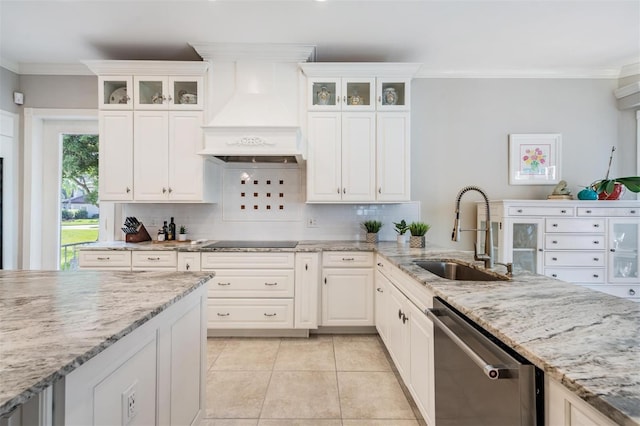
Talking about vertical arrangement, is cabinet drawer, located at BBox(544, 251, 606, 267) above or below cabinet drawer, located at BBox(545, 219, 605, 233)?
below

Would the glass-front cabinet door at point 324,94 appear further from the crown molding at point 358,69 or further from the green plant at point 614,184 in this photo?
the green plant at point 614,184

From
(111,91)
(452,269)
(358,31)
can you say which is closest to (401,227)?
(452,269)

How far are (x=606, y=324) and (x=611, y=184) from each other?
117 inches

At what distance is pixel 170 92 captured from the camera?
3.12 m

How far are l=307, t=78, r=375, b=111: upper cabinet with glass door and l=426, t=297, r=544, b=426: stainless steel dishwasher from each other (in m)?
2.25

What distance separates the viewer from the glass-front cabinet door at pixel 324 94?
3160 mm

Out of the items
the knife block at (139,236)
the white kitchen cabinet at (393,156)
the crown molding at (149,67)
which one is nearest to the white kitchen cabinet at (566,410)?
the white kitchen cabinet at (393,156)

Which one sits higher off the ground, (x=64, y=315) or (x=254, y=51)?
(x=254, y=51)

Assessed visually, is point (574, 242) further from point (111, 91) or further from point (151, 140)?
point (111, 91)

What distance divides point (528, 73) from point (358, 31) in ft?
6.87

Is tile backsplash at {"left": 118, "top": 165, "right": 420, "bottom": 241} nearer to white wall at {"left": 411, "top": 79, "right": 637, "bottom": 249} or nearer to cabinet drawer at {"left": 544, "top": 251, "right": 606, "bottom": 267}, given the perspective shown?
white wall at {"left": 411, "top": 79, "right": 637, "bottom": 249}

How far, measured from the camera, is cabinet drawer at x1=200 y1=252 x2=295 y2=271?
2.97 meters

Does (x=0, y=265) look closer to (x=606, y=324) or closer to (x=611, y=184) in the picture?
(x=606, y=324)

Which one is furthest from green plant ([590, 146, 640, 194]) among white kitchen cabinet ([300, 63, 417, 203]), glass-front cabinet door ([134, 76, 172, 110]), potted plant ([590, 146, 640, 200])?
glass-front cabinet door ([134, 76, 172, 110])
